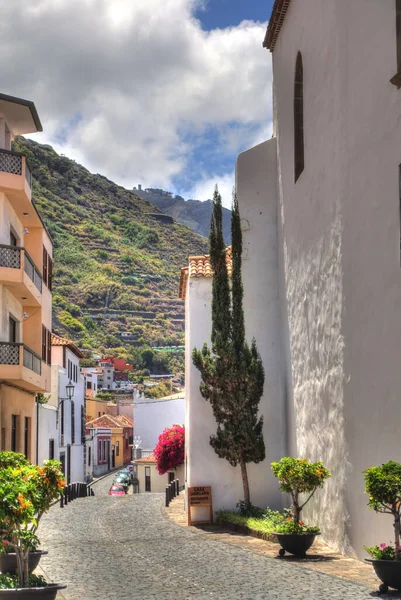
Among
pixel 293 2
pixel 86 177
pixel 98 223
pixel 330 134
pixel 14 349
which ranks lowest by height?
pixel 14 349

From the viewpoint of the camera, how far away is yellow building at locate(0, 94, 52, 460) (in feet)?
76.3

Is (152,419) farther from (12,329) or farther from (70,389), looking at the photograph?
(12,329)

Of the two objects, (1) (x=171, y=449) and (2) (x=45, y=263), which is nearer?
(2) (x=45, y=263)

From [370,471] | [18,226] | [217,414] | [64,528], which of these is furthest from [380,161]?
[18,226]

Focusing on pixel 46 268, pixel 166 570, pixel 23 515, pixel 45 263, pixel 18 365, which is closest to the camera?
pixel 23 515

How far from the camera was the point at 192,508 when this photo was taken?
20734 mm

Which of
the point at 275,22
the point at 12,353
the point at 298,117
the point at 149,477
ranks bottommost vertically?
the point at 149,477

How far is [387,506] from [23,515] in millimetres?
4603

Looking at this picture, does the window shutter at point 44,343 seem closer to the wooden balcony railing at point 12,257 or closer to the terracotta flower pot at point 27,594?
the wooden balcony railing at point 12,257

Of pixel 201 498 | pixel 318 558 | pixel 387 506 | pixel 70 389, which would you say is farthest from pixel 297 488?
pixel 70 389

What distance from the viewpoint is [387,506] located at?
10.4m

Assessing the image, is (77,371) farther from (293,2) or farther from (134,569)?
(134,569)

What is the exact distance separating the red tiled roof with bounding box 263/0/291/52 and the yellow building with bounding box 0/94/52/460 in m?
7.30

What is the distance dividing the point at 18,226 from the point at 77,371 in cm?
2572
